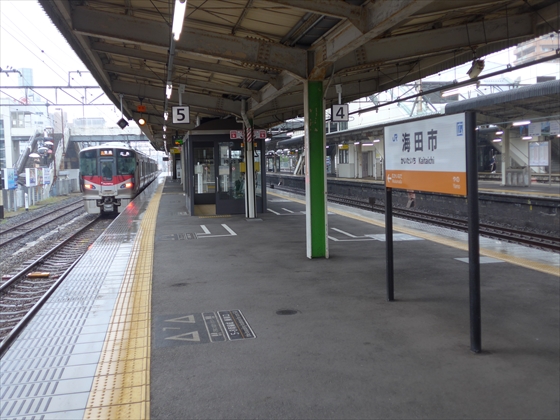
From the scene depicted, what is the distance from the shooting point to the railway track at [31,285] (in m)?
6.40

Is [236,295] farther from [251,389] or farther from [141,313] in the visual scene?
[251,389]

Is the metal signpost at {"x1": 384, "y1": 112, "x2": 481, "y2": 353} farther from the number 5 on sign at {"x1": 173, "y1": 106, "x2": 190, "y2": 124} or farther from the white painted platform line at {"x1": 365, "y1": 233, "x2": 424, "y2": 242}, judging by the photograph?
the number 5 on sign at {"x1": 173, "y1": 106, "x2": 190, "y2": 124}

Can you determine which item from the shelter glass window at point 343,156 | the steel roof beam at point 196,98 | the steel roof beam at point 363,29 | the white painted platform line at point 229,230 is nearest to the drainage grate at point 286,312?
the steel roof beam at point 363,29

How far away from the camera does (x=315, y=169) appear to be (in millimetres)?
8516

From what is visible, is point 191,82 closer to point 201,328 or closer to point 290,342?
point 201,328

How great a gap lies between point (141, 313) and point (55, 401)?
2026 millimetres

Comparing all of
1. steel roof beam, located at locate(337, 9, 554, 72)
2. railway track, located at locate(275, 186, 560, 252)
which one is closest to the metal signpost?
steel roof beam, located at locate(337, 9, 554, 72)

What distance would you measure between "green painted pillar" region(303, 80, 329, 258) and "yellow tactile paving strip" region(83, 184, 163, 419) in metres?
2.79

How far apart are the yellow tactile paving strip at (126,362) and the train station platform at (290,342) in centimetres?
2

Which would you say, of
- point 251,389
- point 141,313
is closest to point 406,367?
point 251,389

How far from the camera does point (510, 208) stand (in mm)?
16656

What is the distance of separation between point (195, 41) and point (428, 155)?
175 inches

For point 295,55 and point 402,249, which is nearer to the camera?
point 295,55

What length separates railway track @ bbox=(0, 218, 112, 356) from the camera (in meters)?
6.40
